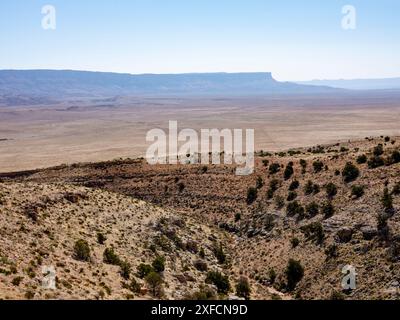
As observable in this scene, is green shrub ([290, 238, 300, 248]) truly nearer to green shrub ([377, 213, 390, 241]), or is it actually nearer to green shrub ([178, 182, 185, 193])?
green shrub ([377, 213, 390, 241])

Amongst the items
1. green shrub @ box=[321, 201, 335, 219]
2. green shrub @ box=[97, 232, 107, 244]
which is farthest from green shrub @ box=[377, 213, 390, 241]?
green shrub @ box=[97, 232, 107, 244]

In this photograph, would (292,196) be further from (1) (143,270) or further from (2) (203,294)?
(2) (203,294)

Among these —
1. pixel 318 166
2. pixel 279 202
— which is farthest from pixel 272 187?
pixel 318 166

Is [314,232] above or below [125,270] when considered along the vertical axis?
below

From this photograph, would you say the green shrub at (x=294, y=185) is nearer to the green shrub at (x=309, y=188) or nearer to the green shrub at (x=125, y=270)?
the green shrub at (x=309, y=188)

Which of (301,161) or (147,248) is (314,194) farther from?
(147,248)
